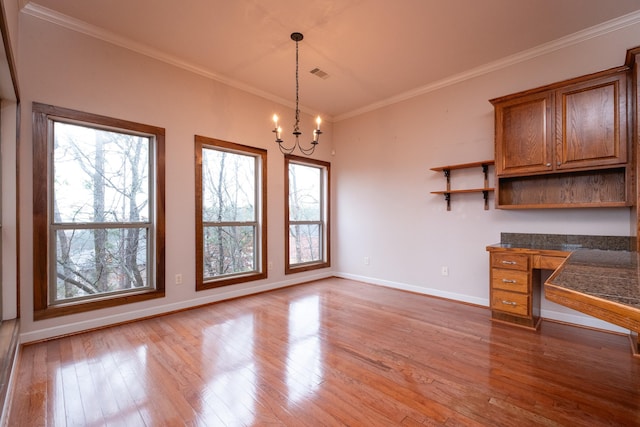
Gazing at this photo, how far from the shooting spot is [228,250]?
4.05 m

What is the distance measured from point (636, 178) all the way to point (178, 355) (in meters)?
4.03

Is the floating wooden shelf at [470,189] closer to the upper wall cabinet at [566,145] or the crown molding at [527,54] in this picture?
the upper wall cabinet at [566,145]

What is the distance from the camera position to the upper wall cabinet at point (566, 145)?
2582mm

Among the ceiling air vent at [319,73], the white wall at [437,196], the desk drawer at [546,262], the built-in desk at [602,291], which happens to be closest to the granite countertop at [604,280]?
the built-in desk at [602,291]

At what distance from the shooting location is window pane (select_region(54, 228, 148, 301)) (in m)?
2.80

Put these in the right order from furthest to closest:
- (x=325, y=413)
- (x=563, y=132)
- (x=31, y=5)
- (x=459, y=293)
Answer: (x=459, y=293) → (x=563, y=132) → (x=31, y=5) → (x=325, y=413)

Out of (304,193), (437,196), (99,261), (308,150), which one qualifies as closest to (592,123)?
(437,196)

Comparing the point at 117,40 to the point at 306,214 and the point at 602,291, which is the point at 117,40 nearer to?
the point at 306,214

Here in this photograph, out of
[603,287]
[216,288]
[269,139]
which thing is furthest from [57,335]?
[603,287]

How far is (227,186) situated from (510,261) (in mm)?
3508

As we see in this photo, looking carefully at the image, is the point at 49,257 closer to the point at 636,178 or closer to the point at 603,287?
the point at 603,287

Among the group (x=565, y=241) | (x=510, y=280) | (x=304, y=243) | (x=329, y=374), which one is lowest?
(x=329, y=374)

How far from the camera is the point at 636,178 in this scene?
241 cm

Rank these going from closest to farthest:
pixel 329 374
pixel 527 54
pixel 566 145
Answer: pixel 329 374 → pixel 566 145 → pixel 527 54
